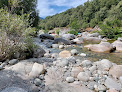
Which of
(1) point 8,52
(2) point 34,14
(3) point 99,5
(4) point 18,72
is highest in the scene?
(3) point 99,5

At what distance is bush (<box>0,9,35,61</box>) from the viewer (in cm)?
455

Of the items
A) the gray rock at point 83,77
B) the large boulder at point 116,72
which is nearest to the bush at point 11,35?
the gray rock at point 83,77

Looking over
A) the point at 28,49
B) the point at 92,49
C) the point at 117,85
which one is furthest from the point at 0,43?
the point at 92,49

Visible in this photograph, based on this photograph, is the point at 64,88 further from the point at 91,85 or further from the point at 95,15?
the point at 95,15

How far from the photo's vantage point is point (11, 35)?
16.3 ft

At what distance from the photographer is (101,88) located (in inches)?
121

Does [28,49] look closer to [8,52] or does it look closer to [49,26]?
[8,52]

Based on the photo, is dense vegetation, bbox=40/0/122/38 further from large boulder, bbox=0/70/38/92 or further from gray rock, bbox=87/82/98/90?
large boulder, bbox=0/70/38/92

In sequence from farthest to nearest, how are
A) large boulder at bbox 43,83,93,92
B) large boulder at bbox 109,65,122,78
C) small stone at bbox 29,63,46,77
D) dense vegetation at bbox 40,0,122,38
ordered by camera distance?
dense vegetation at bbox 40,0,122,38 < large boulder at bbox 109,65,122,78 < small stone at bbox 29,63,46,77 < large boulder at bbox 43,83,93,92

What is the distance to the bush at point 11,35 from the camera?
455 centimetres

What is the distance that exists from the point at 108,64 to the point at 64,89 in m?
2.74

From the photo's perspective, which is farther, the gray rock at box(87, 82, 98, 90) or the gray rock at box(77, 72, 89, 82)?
the gray rock at box(77, 72, 89, 82)

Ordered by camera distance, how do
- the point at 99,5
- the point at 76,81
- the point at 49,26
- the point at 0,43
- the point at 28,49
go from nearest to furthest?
the point at 76,81, the point at 0,43, the point at 28,49, the point at 99,5, the point at 49,26

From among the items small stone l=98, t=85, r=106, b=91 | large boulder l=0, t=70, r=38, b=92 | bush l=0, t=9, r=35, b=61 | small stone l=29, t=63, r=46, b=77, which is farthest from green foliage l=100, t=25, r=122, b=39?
large boulder l=0, t=70, r=38, b=92
